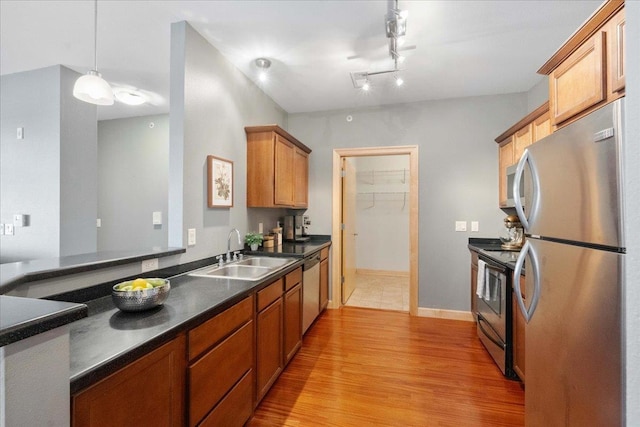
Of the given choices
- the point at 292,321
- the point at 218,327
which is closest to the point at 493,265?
the point at 292,321

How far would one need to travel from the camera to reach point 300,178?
12.0 feet

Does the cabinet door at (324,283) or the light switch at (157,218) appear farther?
the light switch at (157,218)

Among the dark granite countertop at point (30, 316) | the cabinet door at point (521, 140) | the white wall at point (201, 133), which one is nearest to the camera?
the dark granite countertop at point (30, 316)

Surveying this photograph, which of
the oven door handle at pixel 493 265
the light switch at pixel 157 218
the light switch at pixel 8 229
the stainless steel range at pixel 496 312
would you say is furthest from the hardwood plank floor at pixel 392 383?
the light switch at pixel 8 229

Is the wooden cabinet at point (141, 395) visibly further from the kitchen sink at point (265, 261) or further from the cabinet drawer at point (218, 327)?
the kitchen sink at point (265, 261)

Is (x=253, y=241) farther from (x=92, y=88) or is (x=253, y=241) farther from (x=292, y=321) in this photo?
(x=92, y=88)

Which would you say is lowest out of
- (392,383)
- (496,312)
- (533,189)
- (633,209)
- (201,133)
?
(392,383)

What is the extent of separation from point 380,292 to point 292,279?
2.59 meters

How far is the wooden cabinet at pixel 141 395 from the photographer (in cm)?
81

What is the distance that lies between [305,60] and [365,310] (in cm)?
307

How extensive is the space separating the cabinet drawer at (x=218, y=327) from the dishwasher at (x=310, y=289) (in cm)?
113

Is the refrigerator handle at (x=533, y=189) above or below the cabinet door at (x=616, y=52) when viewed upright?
below

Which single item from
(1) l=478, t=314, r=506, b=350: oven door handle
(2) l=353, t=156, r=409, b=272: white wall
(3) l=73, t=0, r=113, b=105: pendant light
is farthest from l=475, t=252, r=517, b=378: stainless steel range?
(3) l=73, t=0, r=113, b=105: pendant light

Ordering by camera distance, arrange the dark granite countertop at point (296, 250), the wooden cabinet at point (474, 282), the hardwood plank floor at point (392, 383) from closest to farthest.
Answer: the hardwood plank floor at point (392, 383), the dark granite countertop at point (296, 250), the wooden cabinet at point (474, 282)
